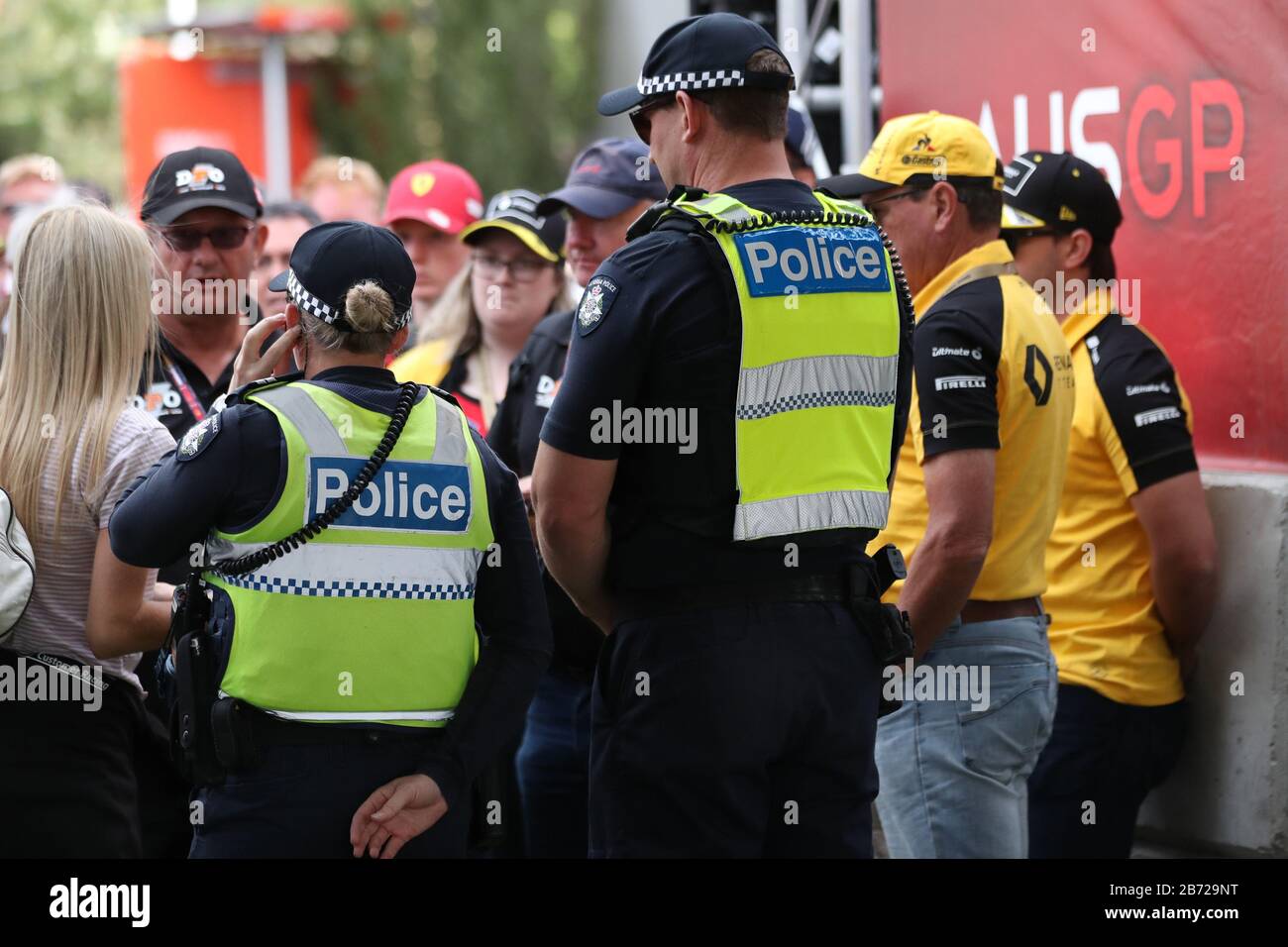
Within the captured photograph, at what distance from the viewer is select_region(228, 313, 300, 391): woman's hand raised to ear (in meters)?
2.82

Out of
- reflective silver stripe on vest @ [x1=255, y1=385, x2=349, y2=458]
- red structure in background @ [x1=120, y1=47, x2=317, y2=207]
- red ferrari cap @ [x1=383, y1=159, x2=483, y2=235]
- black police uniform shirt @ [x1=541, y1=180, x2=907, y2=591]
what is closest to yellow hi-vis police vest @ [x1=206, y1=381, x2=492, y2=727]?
reflective silver stripe on vest @ [x1=255, y1=385, x2=349, y2=458]

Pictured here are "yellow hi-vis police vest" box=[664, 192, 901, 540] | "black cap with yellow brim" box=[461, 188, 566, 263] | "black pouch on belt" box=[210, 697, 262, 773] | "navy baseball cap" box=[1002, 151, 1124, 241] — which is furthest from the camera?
"black cap with yellow brim" box=[461, 188, 566, 263]

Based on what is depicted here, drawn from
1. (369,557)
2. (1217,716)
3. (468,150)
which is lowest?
(1217,716)

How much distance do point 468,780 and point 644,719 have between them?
34 centimetres

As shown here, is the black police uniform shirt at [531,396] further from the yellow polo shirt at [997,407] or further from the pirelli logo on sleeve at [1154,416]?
the pirelli logo on sleeve at [1154,416]

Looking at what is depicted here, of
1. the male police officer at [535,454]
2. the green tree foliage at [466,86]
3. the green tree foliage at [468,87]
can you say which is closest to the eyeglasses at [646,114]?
the male police officer at [535,454]

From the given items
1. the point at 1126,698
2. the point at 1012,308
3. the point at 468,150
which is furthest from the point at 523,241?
the point at 468,150

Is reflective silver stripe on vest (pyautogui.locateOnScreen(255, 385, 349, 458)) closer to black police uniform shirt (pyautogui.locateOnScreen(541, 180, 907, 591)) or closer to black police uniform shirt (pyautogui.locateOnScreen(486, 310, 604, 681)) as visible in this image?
black police uniform shirt (pyautogui.locateOnScreen(541, 180, 907, 591))

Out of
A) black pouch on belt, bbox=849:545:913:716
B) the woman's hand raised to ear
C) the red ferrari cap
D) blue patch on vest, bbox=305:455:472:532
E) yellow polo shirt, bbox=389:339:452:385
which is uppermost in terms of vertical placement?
the red ferrari cap

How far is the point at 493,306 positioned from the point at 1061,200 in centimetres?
171

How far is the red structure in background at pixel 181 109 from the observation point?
14297 millimetres

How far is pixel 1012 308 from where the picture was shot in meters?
3.44

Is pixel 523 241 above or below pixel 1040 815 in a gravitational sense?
above
